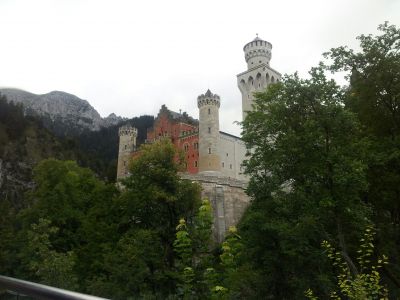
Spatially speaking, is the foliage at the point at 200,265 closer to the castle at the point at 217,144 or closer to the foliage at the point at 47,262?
the foliage at the point at 47,262

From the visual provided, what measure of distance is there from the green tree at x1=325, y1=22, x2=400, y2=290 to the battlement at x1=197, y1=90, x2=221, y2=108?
39940mm

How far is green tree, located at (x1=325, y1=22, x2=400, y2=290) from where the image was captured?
19.2 meters

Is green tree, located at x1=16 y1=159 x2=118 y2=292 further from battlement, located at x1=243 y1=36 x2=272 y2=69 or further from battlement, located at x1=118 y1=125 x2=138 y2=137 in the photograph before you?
battlement, located at x1=243 y1=36 x2=272 y2=69

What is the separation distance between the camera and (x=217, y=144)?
60.0m

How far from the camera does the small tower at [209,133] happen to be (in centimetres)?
5866

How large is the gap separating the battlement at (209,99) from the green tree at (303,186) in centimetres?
3956

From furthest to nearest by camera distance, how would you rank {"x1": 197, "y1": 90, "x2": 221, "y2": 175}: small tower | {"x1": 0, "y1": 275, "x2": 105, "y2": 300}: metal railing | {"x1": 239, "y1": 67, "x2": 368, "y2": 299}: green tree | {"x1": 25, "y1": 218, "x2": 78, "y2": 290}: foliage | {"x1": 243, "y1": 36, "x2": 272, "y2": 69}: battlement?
{"x1": 243, "y1": 36, "x2": 272, "y2": 69}: battlement → {"x1": 197, "y1": 90, "x2": 221, "y2": 175}: small tower → {"x1": 25, "y1": 218, "x2": 78, "y2": 290}: foliage → {"x1": 239, "y1": 67, "x2": 368, "y2": 299}: green tree → {"x1": 0, "y1": 275, "x2": 105, "y2": 300}: metal railing

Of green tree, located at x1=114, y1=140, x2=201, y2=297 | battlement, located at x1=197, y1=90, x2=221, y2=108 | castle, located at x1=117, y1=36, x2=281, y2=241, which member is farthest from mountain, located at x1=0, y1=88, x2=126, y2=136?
green tree, located at x1=114, y1=140, x2=201, y2=297

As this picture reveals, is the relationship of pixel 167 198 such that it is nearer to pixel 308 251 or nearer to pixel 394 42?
pixel 308 251

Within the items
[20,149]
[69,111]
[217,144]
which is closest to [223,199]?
[217,144]

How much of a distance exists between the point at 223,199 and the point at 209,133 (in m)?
13.1

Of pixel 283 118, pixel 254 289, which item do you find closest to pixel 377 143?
pixel 283 118

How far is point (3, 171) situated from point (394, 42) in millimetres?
61927

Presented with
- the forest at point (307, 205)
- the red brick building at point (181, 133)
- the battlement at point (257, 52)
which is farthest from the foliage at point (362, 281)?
the battlement at point (257, 52)
